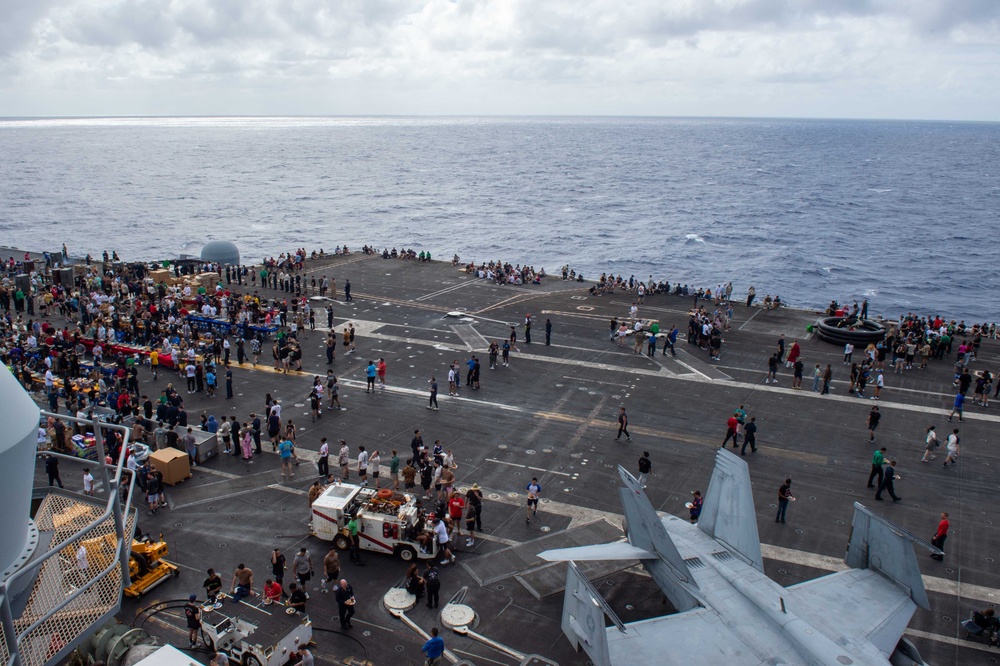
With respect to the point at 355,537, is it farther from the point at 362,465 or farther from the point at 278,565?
the point at 362,465

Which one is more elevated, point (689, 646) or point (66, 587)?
point (66, 587)

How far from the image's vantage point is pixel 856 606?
15656 millimetres

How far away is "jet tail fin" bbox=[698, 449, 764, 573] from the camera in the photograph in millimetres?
17766

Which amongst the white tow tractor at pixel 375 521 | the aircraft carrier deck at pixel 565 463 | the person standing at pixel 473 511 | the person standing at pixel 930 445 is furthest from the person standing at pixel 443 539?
the person standing at pixel 930 445

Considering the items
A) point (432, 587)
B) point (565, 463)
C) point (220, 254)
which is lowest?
point (565, 463)

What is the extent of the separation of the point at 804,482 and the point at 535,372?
48.0 ft

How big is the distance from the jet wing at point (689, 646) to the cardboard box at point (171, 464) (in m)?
16.2

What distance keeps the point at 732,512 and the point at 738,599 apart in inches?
121

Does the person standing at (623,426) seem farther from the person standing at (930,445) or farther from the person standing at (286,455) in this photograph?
the person standing at (286,455)

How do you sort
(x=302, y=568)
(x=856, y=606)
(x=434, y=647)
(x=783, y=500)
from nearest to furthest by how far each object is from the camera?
(x=434, y=647), (x=856, y=606), (x=302, y=568), (x=783, y=500)

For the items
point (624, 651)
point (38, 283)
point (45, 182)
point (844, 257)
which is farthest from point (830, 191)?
point (45, 182)

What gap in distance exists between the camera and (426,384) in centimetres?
3412

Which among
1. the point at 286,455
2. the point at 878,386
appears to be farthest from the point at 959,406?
the point at 286,455

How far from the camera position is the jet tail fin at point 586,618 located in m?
13.5
